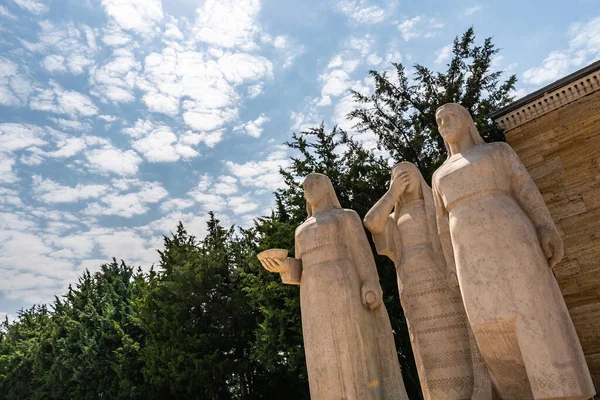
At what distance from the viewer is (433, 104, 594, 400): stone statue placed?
3326mm

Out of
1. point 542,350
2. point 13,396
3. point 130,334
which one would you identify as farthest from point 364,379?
point 13,396

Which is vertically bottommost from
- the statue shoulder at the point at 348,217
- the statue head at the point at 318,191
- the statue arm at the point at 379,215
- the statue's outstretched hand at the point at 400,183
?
the statue arm at the point at 379,215

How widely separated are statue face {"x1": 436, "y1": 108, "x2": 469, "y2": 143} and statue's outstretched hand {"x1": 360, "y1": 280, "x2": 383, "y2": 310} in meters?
1.75

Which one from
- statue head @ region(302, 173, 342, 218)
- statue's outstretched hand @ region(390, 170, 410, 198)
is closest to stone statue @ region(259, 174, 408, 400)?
statue head @ region(302, 173, 342, 218)

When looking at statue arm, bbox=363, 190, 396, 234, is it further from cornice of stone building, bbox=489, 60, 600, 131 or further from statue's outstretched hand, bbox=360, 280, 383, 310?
cornice of stone building, bbox=489, 60, 600, 131

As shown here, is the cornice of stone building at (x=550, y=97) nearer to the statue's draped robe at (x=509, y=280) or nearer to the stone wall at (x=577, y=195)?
the stone wall at (x=577, y=195)

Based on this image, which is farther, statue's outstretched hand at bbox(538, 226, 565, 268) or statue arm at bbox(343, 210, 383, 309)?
statue arm at bbox(343, 210, 383, 309)

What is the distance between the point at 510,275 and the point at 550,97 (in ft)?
35.2

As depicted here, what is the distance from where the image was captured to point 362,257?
5203mm

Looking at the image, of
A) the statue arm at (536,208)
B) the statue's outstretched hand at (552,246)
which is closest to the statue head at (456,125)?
the statue arm at (536,208)

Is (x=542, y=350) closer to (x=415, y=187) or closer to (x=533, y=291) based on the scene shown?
(x=533, y=291)

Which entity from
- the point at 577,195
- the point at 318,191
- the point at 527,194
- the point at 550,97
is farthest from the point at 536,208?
the point at 550,97

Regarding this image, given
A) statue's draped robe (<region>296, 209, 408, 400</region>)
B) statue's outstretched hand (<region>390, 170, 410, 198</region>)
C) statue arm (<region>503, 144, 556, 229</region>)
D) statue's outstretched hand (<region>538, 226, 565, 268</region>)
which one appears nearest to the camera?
statue's outstretched hand (<region>538, 226, 565, 268</region>)

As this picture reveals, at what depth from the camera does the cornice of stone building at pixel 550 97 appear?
38.3 feet
